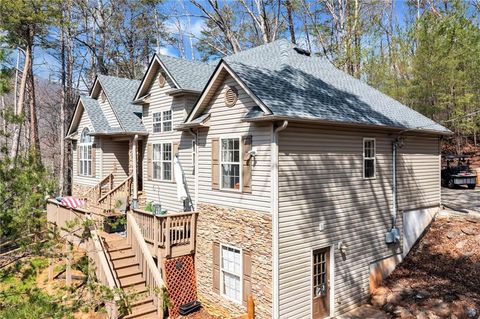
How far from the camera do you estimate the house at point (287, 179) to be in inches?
370

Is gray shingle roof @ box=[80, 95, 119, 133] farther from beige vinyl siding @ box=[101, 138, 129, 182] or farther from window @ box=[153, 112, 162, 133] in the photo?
window @ box=[153, 112, 162, 133]

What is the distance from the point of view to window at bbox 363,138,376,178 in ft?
38.2

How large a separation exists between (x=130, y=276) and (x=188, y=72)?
8.41 meters

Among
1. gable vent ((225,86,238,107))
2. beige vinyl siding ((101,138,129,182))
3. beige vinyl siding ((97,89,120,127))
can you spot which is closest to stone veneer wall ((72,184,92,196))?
beige vinyl siding ((101,138,129,182))

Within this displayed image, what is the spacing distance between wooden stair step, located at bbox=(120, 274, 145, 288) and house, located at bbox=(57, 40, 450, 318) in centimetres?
89

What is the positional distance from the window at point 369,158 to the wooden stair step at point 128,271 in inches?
322

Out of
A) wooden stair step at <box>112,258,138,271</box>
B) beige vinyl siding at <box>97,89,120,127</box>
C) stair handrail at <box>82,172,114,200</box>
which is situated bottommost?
wooden stair step at <box>112,258,138,271</box>

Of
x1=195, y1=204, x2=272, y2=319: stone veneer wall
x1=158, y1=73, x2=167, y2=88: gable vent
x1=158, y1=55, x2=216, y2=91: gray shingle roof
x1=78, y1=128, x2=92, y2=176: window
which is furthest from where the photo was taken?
x1=78, y1=128, x2=92, y2=176: window

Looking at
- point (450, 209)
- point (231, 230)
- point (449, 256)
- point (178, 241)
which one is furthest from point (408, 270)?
point (178, 241)

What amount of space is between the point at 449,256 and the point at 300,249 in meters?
6.31

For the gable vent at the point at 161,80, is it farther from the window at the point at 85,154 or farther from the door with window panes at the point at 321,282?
the door with window panes at the point at 321,282

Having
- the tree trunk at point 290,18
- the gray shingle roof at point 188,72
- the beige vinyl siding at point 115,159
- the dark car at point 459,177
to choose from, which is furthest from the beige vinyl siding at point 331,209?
the tree trunk at point 290,18

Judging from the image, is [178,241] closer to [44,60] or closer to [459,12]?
[459,12]

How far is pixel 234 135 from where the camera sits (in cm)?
1038
